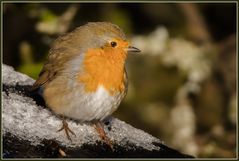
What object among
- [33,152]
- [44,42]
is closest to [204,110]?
[44,42]

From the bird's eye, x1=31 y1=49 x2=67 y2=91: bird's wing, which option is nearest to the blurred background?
x1=31 y1=49 x2=67 y2=91: bird's wing

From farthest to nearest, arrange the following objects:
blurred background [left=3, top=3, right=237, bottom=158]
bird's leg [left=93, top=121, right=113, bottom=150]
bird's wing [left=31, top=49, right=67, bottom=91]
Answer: blurred background [left=3, top=3, right=237, bottom=158]
bird's wing [left=31, top=49, right=67, bottom=91]
bird's leg [left=93, top=121, right=113, bottom=150]

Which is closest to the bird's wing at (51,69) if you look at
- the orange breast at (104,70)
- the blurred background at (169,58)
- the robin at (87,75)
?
the robin at (87,75)

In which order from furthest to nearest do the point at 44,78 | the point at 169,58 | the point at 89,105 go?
the point at 169,58 → the point at 44,78 → the point at 89,105

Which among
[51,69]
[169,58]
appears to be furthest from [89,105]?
[169,58]

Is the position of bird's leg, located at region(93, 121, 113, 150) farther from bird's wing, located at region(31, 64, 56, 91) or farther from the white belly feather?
bird's wing, located at region(31, 64, 56, 91)

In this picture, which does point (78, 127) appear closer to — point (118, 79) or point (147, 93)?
point (118, 79)

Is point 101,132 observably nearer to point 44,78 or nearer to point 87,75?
point 87,75
